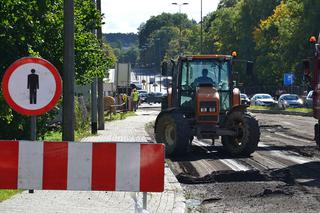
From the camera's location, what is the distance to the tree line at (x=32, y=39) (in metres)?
14.9

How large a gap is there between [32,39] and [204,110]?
5654 millimetres

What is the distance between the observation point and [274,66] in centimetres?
7525

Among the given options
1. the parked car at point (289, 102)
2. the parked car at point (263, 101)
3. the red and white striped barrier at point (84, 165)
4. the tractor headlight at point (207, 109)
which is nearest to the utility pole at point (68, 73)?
the red and white striped barrier at point (84, 165)

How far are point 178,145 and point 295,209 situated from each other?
8.35 metres

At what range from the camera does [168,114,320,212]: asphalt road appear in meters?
11.0

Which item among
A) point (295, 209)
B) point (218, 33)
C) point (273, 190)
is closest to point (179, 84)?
point (273, 190)

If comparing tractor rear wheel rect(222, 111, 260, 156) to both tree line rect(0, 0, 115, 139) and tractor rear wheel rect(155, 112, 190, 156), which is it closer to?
tractor rear wheel rect(155, 112, 190, 156)

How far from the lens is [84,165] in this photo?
805 centimetres

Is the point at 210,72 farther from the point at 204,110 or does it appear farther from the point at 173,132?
the point at 173,132

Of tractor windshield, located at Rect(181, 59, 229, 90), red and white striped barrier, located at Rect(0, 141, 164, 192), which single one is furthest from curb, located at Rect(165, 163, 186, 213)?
tractor windshield, located at Rect(181, 59, 229, 90)

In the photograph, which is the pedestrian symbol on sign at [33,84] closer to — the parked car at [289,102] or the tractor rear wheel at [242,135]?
the tractor rear wheel at [242,135]

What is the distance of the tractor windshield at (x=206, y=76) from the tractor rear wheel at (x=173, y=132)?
3.69 feet

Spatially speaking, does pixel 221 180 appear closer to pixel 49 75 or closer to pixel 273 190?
pixel 273 190

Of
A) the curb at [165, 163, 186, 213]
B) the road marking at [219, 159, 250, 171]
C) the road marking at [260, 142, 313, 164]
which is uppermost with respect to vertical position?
the curb at [165, 163, 186, 213]
